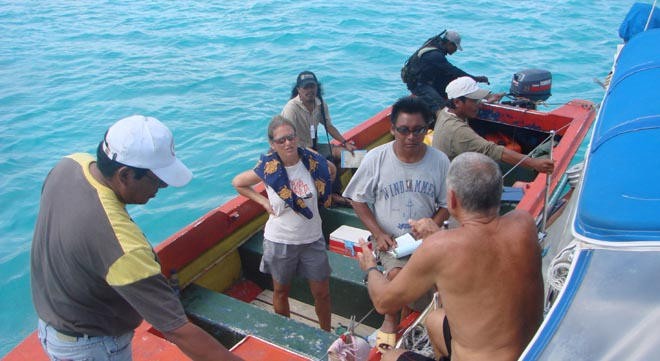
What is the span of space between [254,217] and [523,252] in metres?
3.12

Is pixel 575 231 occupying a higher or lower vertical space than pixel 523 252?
higher

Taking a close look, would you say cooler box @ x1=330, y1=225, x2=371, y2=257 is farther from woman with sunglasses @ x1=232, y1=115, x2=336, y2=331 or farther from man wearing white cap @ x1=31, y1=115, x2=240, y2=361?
man wearing white cap @ x1=31, y1=115, x2=240, y2=361

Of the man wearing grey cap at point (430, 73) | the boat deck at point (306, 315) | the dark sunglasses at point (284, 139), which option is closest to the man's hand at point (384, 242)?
the dark sunglasses at point (284, 139)

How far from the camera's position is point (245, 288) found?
488 cm

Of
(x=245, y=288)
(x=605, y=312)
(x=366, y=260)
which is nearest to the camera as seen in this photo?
(x=605, y=312)

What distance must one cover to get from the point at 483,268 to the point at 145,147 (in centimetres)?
141

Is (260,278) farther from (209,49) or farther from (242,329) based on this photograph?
(209,49)

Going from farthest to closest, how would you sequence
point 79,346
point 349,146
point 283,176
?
point 349,146 → point 283,176 → point 79,346

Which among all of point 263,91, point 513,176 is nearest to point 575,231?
point 513,176

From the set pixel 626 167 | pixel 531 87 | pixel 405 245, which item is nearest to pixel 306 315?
pixel 405 245

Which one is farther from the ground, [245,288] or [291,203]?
[291,203]

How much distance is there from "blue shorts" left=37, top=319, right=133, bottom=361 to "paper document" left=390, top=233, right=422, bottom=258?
1.66 m

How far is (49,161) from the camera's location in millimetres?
10234

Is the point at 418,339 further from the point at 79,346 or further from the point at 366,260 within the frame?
the point at 79,346
